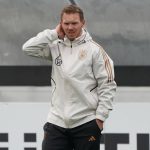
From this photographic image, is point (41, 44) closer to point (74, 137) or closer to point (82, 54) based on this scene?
point (82, 54)

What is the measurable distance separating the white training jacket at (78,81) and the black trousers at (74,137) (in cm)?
3

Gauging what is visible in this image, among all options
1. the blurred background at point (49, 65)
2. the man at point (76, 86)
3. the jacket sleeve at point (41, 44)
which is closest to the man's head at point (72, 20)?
the man at point (76, 86)

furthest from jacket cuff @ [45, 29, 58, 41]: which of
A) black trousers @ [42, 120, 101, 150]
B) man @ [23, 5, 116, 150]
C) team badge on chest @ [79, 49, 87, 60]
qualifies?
black trousers @ [42, 120, 101, 150]

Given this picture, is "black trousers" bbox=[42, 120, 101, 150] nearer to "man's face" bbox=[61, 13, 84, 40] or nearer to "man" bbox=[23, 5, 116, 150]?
"man" bbox=[23, 5, 116, 150]

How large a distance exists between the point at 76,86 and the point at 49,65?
103cm

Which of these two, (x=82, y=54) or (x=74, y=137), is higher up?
(x=82, y=54)

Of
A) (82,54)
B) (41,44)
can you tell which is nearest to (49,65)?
(41,44)

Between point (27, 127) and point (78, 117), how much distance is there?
1113mm

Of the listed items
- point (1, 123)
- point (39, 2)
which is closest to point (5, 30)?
point (39, 2)

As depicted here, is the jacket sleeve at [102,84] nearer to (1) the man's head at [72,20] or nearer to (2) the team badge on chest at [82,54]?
(2) the team badge on chest at [82,54]

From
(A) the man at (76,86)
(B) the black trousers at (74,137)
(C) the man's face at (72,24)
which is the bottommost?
(B) the black trousers at (74,137)

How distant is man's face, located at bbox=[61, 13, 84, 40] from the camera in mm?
3006

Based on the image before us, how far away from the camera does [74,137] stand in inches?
121

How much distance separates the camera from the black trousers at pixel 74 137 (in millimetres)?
3055
